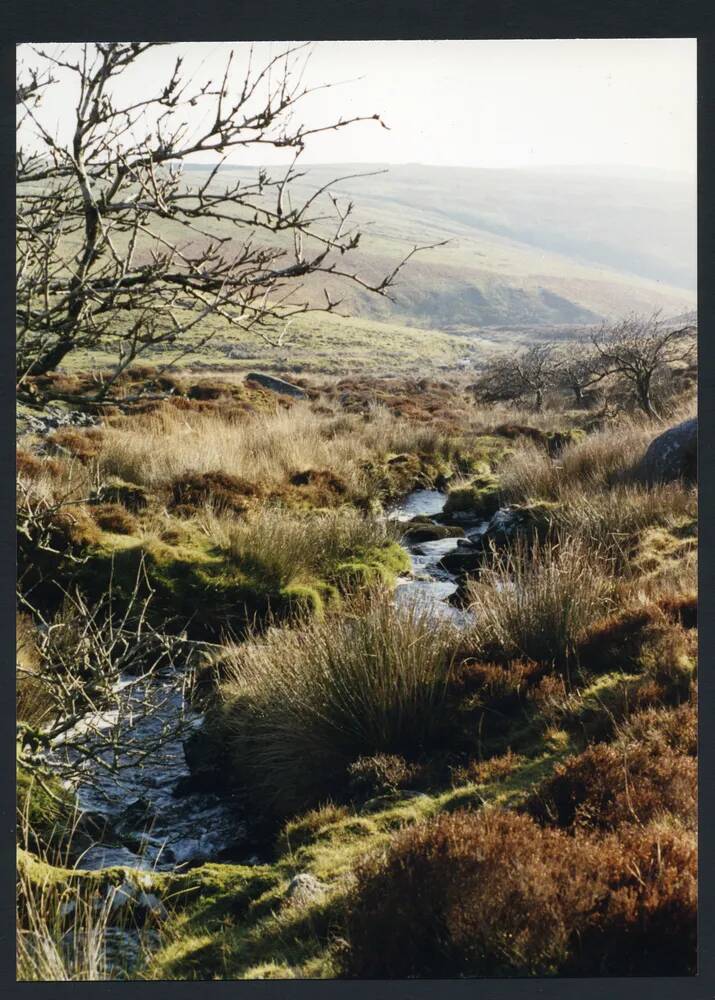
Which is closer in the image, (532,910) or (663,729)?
(532,910)

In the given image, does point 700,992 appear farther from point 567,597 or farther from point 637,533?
point 637,533

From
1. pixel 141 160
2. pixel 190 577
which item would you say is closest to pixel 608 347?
pixel 190 577

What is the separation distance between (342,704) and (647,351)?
10.1m

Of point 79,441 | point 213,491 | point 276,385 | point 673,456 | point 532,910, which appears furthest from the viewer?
point 276,385

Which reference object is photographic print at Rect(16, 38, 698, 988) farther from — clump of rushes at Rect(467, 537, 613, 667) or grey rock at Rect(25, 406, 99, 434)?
grey rock at Rect(25, 406, 99, 434)

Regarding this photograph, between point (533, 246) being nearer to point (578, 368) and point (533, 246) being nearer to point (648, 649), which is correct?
point (578, 368)

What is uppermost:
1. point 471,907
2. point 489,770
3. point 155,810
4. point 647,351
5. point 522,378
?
point 647,351

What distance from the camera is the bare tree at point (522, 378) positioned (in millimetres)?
20203

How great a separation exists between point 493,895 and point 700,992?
1.92 ft

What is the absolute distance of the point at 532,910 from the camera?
2.56 metres

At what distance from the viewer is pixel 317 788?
161 inches

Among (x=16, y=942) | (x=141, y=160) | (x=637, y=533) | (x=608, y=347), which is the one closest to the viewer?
(x=16, y=942)

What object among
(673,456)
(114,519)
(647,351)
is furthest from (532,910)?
(647,351)

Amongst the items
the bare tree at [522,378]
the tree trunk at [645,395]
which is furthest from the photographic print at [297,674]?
the bare tree at [522,378]
